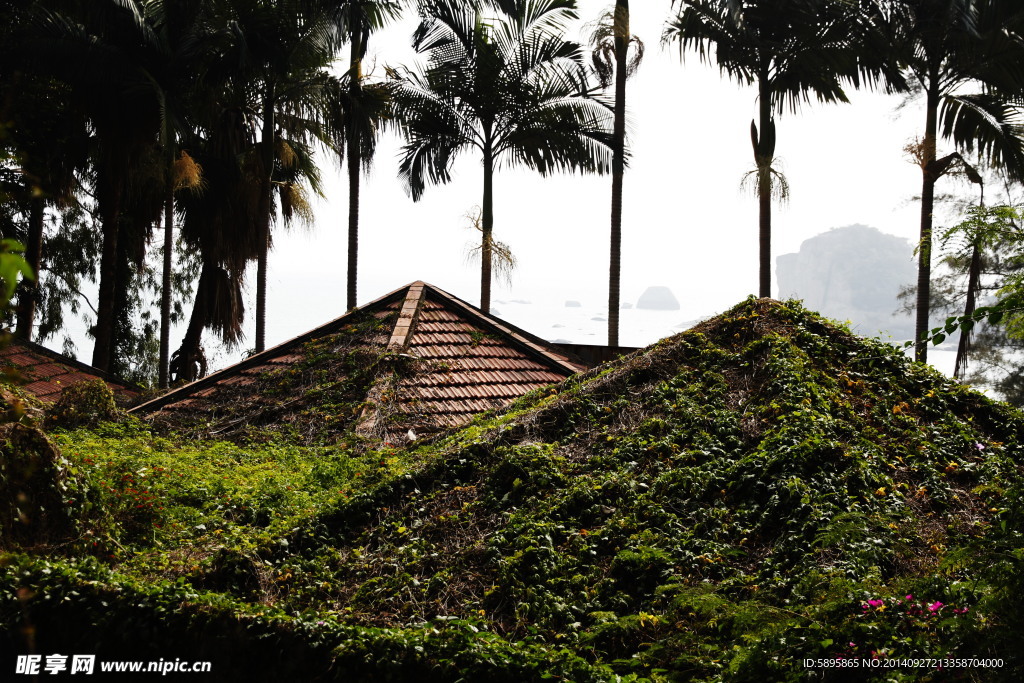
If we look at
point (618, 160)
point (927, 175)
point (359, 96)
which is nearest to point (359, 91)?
point (359, 96)

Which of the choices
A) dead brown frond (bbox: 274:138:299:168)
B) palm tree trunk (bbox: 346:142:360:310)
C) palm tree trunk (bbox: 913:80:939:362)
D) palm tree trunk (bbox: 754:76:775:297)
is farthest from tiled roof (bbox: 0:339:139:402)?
palm tree trunk (bbox: 913:80:939:362)

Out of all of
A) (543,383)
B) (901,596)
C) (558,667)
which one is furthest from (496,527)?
(543,383)

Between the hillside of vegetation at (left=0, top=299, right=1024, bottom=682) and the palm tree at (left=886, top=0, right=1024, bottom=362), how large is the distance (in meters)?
10.9

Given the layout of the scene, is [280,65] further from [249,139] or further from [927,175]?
[927,175]

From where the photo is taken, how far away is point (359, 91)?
1955 centimetres

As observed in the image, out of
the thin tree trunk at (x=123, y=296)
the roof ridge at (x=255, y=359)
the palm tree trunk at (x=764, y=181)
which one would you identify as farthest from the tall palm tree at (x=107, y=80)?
the palm tree trunk at (x=764, y=181)

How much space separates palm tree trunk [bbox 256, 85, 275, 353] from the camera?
2011cm

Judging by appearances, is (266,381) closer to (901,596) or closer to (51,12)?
(901,596)

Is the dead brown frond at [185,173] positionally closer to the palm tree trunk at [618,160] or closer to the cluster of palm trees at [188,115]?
the cluster of palm trees at [188,115]

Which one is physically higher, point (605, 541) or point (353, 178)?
point (353, 178)

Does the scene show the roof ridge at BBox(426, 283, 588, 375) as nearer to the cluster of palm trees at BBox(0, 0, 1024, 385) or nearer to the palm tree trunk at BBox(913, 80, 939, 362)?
the cluster of palm trees at BBox(0, 0, 1024, 385)

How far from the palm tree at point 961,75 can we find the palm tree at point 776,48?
1.05 meters

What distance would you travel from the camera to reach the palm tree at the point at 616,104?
1883 centimetres

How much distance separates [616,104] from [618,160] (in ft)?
4.34
